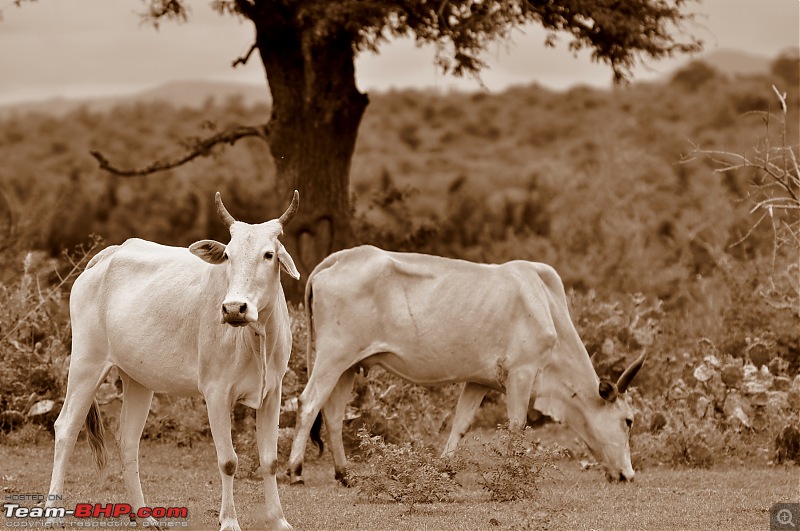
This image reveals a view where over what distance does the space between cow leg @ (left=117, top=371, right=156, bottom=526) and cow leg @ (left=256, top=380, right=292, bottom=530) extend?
78 cm

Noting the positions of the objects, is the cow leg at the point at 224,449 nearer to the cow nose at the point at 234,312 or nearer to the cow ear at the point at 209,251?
the cow nose at the point at 234,312

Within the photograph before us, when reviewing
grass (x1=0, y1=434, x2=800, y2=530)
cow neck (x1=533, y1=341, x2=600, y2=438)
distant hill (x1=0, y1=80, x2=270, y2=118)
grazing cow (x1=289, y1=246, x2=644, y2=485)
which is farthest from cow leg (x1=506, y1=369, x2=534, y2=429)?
distant hill (x1=0, y1=80, x2=270, y2=118)

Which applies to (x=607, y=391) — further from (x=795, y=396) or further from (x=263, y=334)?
(x=263, y=334)

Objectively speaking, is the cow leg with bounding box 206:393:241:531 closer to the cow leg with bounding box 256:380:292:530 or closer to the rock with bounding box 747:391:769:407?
the cow leg with bounding box 256:380:292:530

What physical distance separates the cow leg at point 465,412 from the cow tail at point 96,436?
3.14 meters

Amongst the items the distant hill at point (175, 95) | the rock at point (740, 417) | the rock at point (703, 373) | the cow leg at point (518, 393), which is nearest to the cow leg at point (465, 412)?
the cow leg at point (518, 393)

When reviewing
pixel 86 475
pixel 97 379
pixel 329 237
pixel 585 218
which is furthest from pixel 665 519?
pixel 585 218

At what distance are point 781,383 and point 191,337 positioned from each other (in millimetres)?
7104

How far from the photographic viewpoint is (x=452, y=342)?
437 inches

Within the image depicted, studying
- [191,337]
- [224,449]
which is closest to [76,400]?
[191,337]

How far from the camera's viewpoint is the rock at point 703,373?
12.9m

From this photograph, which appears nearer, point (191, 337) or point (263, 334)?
point (263, 334)

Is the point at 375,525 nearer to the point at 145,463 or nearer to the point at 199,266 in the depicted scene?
the point at 199,266

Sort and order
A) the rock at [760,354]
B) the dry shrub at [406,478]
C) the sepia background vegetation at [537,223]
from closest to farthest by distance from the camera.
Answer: the dry shrub at [406,478] → the sepia background vegetation at [537,223] → the rock at [760,354]
